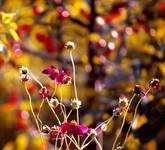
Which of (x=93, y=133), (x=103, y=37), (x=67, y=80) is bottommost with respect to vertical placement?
(x=93, y=133)

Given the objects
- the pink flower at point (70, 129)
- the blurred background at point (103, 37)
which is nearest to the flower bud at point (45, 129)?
the pink flower at point (70, 129)

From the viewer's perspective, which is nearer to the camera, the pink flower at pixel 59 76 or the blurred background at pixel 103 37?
the pink flower at pixel 59 76

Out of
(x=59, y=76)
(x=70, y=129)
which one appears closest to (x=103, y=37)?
(x=59, y=76)

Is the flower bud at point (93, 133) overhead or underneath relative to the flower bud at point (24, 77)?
underneath

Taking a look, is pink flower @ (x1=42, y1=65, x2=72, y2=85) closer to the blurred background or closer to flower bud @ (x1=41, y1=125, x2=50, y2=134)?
flower bud @ (x1=41, y1=125, x2=50, y2=134)

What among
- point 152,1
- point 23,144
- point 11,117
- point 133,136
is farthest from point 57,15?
point 11,117

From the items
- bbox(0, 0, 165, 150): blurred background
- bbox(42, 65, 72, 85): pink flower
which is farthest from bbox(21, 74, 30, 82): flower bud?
bbox(0, 0, 165, 150): blurred background

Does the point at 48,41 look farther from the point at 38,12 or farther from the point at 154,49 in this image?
the point at 154,49

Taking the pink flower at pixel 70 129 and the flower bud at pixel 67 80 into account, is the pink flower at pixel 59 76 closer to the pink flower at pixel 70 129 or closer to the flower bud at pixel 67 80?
the flower bud at pixel 67 80

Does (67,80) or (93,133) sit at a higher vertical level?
(67,80)

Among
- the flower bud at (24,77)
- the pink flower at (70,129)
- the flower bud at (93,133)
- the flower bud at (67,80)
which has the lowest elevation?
the flower bud at (93,133)

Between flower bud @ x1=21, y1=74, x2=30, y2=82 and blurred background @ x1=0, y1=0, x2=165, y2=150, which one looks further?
blurred background @ x1=0, y1=0, x2=165, y2=150

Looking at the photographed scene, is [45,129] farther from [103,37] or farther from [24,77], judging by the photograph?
[103,37]
